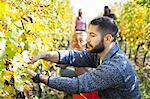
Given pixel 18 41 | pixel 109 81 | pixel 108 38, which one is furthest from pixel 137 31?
pixel 18 41

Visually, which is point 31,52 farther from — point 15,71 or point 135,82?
point 135,82

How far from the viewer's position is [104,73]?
326 centimetres

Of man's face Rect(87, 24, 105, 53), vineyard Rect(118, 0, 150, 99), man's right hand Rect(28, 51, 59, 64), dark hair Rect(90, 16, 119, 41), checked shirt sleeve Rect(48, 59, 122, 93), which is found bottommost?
vineyard Rect(118, 0, 150, 99)

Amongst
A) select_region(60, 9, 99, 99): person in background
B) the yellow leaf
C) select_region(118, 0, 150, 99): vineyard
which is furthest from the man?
select_region(118, 0, 150, 99): vineyard

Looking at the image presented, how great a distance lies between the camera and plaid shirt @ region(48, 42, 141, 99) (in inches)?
126

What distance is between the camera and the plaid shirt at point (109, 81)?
10.5ft

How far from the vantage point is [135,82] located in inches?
143

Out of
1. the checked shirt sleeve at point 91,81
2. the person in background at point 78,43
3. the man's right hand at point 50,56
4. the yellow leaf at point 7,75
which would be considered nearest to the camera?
the yellow leaf at point 7,75

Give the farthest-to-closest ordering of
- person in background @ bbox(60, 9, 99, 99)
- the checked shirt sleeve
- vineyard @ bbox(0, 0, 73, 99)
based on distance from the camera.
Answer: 1. person in background @ bbox(60, 9, 99, 99)
2. the checked shirt sleeve
3. vineyard @ bbox(0, 0, 73, 99)

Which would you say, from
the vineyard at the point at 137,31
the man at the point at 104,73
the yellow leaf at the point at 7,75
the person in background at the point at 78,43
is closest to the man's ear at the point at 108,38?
the man at the point at 104,73

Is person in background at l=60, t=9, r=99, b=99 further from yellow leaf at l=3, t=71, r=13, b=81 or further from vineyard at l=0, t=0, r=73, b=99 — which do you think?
yellow leaf at l=3, t=71, r=13, b=81

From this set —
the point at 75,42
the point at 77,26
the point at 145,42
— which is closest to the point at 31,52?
the point at 75,42

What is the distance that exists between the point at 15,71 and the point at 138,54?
10696 millimetres

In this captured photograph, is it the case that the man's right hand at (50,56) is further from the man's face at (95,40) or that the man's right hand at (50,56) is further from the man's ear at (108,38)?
the man's ear at (108,38)
